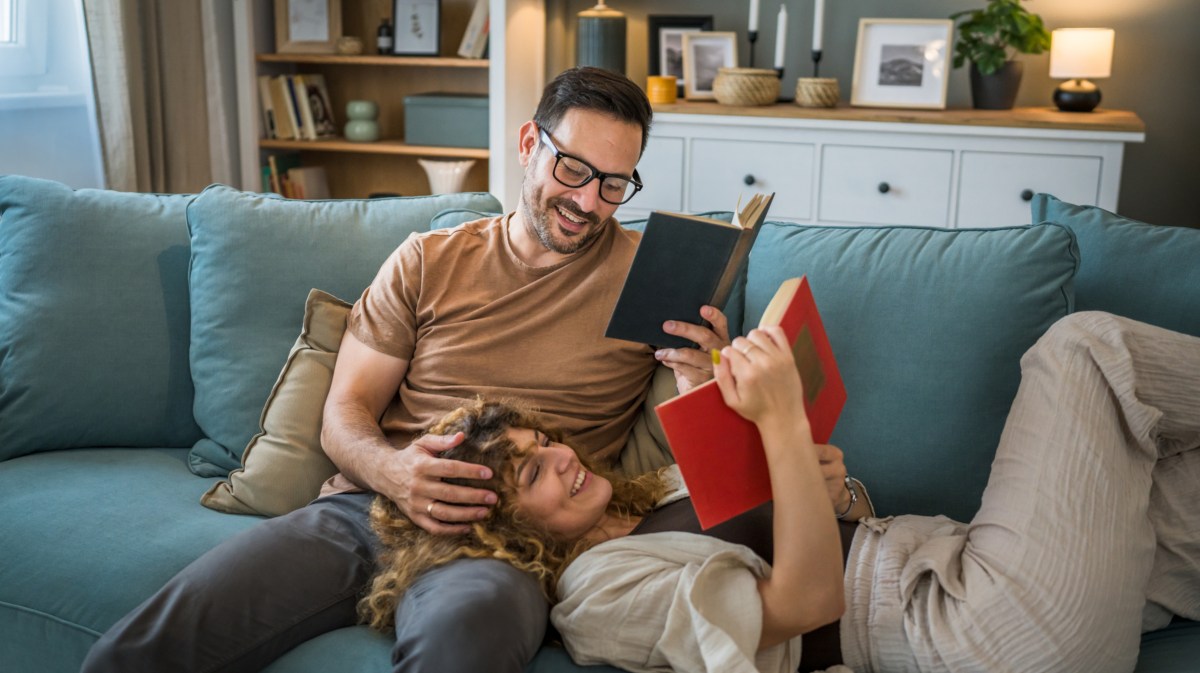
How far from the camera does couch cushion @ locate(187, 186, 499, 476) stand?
1876 millimetres

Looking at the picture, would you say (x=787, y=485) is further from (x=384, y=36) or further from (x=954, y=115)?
(x=384, y=36)

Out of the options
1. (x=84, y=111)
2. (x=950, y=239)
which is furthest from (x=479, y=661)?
(x=84, y=111)

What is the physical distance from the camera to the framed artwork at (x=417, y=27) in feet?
12.6

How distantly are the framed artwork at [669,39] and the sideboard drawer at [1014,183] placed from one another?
1093 mm

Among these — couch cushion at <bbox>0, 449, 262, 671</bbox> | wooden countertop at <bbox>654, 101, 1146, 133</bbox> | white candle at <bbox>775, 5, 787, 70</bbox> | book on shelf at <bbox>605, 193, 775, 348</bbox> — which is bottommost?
couch cushion at <bbox>0, 449, 262, 671</bbox>

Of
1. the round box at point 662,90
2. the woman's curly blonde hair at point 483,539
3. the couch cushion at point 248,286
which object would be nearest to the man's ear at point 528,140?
the couch cushion at point 248,286

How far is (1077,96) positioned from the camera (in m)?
3.29

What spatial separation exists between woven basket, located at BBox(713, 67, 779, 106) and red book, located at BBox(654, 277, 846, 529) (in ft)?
7.21

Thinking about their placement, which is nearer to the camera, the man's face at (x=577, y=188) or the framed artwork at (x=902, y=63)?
the man's face at (x=577, y=188)

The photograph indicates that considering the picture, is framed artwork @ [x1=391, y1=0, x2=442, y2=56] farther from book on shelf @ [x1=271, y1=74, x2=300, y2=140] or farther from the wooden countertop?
the wooden countertop

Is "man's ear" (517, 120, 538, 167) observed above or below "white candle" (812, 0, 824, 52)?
below

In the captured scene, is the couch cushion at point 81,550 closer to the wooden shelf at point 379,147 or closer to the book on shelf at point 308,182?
the wooden shelf at point 379,147

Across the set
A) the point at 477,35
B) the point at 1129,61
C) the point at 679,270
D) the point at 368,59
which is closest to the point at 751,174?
the point at 477,35

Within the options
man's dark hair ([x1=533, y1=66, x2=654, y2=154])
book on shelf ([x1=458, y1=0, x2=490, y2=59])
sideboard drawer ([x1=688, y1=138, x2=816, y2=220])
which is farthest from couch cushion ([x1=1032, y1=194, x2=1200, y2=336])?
book on shelf ([x1=458, y1=0, x2=490, y2=59])
